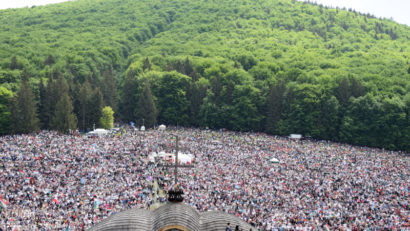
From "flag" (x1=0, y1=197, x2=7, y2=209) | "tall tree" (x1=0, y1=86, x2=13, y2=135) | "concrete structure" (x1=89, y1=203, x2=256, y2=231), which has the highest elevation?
"concrete structure" (x1=89, y1=203, x2=256, y2=231)

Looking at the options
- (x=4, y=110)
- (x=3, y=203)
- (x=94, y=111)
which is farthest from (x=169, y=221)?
(x=94, y=111)

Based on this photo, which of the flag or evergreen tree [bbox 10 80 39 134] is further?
evergreen tree [bbox 10 80 39 134]

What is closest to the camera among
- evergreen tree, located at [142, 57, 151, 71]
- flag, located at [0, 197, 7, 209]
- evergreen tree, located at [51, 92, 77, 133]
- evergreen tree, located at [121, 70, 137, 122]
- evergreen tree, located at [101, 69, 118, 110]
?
flag, located at [0, 197, 7, 209]

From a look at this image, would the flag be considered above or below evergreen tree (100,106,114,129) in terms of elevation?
above

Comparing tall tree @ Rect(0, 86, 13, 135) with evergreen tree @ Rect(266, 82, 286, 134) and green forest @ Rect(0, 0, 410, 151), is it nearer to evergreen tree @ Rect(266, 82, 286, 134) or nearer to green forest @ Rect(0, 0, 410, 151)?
green forest @ Rect(0, 0, 410, 151)

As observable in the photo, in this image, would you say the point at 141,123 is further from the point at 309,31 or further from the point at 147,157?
the point at 309,31

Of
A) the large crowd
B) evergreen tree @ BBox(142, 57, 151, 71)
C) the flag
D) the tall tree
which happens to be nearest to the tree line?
the tall tree
